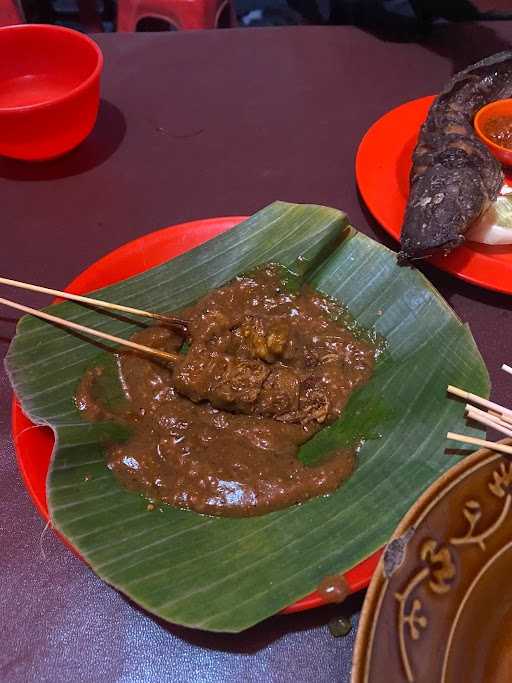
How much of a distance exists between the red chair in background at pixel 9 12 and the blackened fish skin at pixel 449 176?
3.24m

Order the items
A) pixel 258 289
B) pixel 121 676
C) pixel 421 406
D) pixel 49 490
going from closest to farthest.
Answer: pixel 121 676, pixel 49 490, pixel 421 406, pixel 258 289

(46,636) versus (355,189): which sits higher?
(355,189)

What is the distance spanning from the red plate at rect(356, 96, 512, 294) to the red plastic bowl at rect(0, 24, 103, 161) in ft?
4.40

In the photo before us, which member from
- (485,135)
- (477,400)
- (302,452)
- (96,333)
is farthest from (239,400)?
(485,135)

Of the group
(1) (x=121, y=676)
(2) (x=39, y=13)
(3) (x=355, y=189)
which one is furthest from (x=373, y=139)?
(2) (x=39, y=13)

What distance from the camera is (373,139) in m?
2.77

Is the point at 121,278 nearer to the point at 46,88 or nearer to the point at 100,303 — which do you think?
the point at 100,303

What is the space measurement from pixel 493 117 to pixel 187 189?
1.57 m

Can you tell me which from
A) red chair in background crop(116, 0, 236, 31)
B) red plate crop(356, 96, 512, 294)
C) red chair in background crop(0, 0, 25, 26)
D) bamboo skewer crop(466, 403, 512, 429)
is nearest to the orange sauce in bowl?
red plate crop(356, 96, 512, 294)

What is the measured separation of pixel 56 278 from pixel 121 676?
1.56 m

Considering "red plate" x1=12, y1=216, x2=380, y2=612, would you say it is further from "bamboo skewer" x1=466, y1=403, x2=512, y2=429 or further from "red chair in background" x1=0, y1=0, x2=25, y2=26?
"red chair in background" x1=0, y1=0, x2=25, y2=26

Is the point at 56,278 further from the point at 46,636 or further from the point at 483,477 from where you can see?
the point at 483,477

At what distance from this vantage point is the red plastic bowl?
258cm

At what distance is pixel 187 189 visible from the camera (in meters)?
2.81
